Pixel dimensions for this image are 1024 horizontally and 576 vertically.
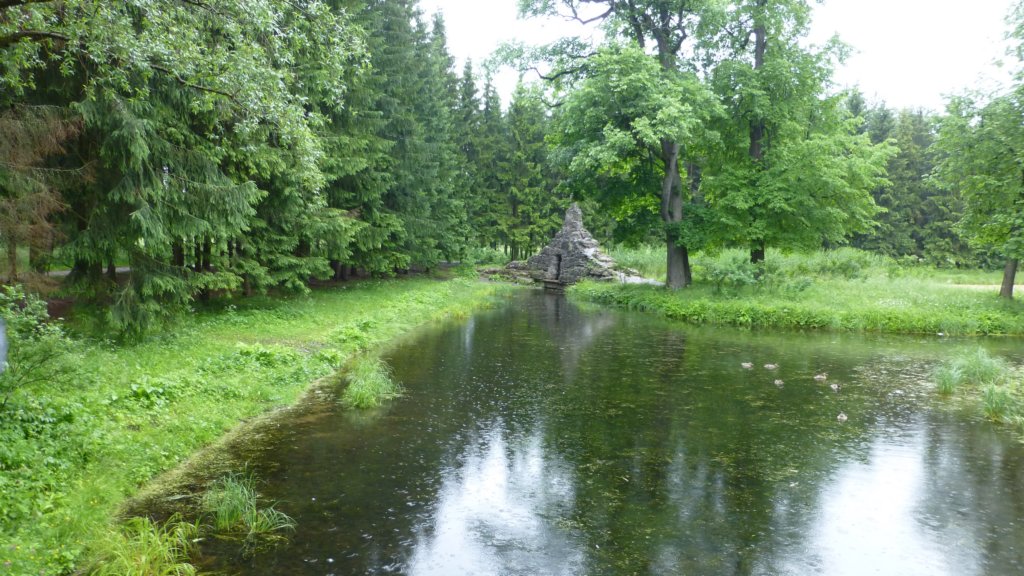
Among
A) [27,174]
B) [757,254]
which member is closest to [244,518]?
[27,174]

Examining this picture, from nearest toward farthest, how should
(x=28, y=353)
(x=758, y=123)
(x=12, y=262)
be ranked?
(x=28, y=353), (x=12, y=262), (x=758, y=123)

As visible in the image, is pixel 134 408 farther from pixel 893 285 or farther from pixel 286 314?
pixel 893 285

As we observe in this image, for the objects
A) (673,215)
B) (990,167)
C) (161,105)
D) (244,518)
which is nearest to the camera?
(244,518)

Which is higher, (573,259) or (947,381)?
(573,259)

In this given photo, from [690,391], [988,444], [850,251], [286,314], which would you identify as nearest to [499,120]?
[850,251]

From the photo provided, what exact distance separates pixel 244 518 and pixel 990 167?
25649 mm

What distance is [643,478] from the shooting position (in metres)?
7.80

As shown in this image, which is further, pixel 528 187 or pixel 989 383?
pixel 528 187

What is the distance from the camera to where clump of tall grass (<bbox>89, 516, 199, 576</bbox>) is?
17.0 ft

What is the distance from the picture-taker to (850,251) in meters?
34.8

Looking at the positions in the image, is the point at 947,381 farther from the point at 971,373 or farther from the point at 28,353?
the point at 28,353

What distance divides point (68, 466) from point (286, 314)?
10492mm

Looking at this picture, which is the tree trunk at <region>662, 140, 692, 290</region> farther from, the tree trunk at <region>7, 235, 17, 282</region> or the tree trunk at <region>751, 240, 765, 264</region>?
the tree trunk at <region>7, 235, 17, 282</region>

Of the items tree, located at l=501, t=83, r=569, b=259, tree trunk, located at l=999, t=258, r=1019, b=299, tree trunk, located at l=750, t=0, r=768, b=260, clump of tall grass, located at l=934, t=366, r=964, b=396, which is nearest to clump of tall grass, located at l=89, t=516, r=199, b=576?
clump of tall grass, located at l=934, t=366, r=964, b=396
